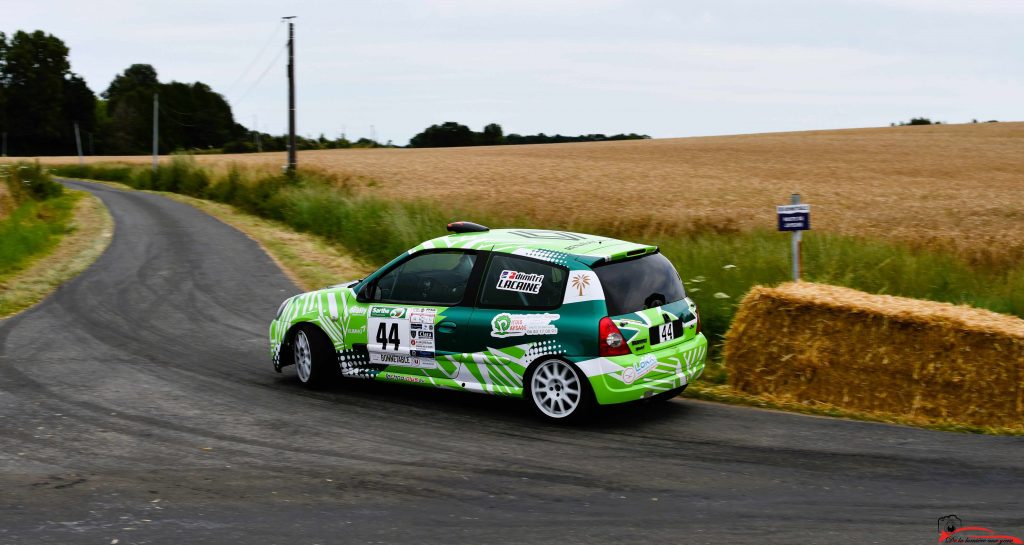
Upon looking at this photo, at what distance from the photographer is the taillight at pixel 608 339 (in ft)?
25.2

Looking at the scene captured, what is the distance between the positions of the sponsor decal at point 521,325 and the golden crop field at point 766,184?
1112cm

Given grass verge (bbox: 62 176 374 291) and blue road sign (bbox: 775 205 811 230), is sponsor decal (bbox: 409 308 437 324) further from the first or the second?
grass verge (bbox: 62 176 374 291)

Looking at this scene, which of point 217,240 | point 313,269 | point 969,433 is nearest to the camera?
point 969,433

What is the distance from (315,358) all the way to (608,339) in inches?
122

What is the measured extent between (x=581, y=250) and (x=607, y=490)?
2.47 meters

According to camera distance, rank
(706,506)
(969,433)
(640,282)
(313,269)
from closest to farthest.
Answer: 1. (706,506)
2. (969,433)
3. (640,282)
4. (313,269)

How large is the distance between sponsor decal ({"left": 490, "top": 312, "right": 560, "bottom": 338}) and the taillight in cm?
39

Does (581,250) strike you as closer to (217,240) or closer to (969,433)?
(969,433)

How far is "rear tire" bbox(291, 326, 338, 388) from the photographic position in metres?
9.41

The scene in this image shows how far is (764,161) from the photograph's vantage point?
52.5 metres

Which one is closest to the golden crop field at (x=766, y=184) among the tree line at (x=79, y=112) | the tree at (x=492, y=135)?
the tree at (x=492, y=135)

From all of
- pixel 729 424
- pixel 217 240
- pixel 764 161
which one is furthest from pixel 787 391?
pixel 764 161

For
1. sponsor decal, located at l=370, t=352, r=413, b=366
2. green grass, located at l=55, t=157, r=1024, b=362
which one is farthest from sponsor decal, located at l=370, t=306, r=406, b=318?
green grass, located at l=55, t=157, r=1024, b=362

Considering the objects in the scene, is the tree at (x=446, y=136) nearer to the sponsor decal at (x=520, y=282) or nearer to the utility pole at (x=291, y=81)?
the utility pole at (x=291, y=81)
